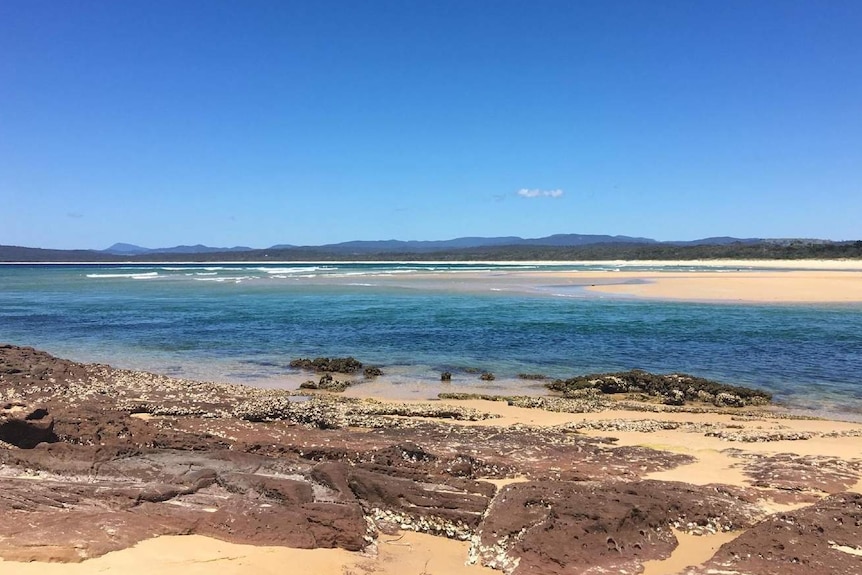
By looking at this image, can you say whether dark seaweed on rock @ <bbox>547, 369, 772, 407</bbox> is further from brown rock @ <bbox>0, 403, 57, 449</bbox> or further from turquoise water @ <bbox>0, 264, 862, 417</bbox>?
brown rock @ <bbox>0, 403, 57, 449</bbox>

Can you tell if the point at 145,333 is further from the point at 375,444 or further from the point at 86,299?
the point at 86,299

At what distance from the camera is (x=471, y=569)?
484 cm

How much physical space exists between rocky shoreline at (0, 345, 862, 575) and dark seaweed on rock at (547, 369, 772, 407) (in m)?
3.05

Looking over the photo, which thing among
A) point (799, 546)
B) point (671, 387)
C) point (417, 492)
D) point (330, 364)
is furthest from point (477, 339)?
point (799, 546)

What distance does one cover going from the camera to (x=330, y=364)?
16.2 m

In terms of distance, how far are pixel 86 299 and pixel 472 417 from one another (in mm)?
38740

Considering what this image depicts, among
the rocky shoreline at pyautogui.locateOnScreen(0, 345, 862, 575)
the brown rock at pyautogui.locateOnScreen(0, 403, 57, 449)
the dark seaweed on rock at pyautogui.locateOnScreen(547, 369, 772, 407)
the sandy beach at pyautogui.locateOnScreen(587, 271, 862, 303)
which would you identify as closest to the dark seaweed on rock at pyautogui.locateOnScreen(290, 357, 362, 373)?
the dark seaweed on rock at pyautogui.locateOnScreen(547, 369, 772, 407)

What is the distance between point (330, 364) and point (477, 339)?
Answer: 22.2 ft

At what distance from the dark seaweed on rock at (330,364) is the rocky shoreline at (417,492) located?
654 cm

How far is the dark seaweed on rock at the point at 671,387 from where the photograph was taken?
1254 centimetres

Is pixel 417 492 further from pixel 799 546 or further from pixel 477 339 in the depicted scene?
pixel 477 339

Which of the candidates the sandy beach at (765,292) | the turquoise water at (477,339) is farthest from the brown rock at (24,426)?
the sandy beach at (765,292)

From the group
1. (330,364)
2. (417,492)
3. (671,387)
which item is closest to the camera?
(417,492)

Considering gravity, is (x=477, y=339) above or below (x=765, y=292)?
below
